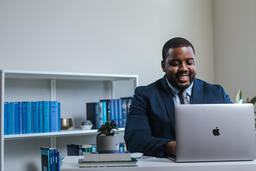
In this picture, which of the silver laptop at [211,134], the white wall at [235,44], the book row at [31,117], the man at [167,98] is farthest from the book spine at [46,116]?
the white wall at [235,44]

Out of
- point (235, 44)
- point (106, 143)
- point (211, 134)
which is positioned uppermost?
point (235, 44)

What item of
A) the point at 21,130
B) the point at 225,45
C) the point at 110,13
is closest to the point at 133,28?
the point at 110,13

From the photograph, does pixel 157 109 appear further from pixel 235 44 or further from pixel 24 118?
pixel 235 44

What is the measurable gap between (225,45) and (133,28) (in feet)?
3.79

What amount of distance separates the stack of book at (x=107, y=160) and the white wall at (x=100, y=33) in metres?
1.87

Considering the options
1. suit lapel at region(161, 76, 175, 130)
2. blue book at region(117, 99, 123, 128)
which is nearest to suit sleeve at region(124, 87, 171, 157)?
suit lapel at region(161, 76, 175, 130)

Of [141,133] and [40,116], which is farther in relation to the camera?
[40,116]

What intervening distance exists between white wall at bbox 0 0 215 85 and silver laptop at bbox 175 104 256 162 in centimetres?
200

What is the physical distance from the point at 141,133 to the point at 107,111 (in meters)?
1.28

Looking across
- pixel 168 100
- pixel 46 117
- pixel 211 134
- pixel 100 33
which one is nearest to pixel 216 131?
pixel 211 134

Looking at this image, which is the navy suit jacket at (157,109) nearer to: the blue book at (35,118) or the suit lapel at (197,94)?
the suit lapel at (197,94)

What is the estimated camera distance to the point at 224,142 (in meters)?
1.48

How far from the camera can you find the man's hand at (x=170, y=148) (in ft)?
5.20

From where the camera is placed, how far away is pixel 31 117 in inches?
109
